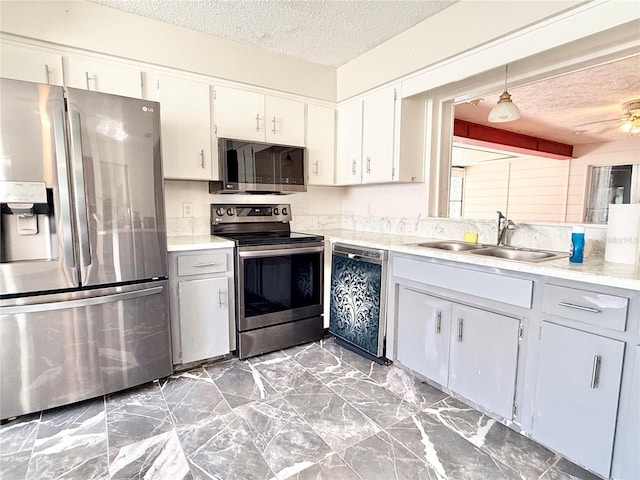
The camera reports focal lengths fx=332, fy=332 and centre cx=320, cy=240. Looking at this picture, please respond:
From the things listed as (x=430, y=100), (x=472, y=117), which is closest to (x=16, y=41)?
(x=430, y=100)

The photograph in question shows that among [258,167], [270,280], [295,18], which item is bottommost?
[270,280]

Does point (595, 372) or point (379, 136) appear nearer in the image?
point (595, 372)

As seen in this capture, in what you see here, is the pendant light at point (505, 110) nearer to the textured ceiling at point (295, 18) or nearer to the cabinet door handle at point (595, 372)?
the textured ceiling at point (295, 18)

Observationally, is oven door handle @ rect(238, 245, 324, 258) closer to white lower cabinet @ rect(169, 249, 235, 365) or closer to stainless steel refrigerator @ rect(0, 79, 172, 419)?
white lower cabinet @ rect(169, 249, 235, 365)

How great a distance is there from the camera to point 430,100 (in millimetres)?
2701

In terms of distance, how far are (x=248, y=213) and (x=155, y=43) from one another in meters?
1.41

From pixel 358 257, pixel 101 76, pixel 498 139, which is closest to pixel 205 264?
pixel 358 257

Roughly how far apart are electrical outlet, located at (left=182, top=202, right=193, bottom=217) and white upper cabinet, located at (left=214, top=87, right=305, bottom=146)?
0.63m

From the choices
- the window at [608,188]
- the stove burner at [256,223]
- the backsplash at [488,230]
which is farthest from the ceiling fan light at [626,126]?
the stove burner at [256,223]

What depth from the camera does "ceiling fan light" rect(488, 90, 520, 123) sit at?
2.19 meters

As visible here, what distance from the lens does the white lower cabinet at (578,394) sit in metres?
1.33

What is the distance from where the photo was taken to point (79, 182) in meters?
1.81

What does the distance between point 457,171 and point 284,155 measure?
4.75 ft

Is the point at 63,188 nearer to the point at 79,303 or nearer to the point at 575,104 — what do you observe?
the point at 79,303
